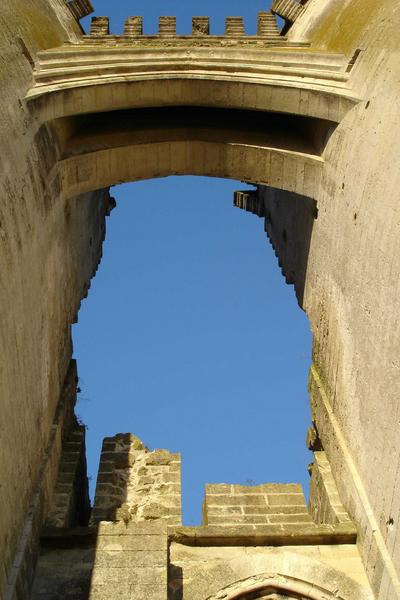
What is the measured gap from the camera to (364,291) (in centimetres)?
763

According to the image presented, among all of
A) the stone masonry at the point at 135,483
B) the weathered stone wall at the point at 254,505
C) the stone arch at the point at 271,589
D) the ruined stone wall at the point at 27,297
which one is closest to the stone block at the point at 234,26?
the ruined stone wall at the point at 27,297

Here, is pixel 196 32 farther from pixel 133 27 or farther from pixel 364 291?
pixel 364 291

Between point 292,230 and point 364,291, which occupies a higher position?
point 292,230

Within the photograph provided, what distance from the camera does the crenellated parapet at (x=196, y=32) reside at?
41.2 feet

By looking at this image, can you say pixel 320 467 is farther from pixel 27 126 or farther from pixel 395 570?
pixel 27 126

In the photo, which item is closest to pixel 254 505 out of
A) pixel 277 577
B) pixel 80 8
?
pixel 277 577

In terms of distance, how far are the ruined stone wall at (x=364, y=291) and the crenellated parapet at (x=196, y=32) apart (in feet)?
8.76

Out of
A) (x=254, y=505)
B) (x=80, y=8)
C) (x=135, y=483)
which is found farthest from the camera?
(x=80, y=8)

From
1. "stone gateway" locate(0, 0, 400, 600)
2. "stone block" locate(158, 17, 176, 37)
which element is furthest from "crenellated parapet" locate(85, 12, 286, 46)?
"stone gateway" locate(0, 0, 400, 600)

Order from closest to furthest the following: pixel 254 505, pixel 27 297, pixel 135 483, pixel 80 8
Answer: pixel 27 297 → pixel 254 505 → pixel 135 483 → pixel 80 8

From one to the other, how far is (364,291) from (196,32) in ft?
23.5

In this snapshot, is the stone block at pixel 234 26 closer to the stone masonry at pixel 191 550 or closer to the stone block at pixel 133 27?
the stone block at pixel 133 27

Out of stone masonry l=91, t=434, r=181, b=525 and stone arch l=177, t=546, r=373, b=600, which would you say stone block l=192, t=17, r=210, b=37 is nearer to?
stone masonry l=91, t=434, r=181, b=525

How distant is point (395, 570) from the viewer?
653 cm
